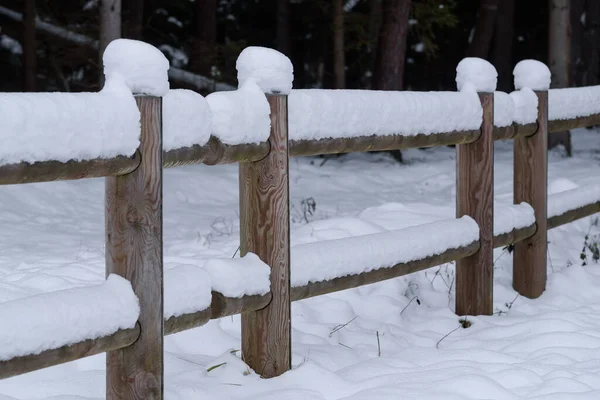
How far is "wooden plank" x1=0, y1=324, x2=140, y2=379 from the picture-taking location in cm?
249

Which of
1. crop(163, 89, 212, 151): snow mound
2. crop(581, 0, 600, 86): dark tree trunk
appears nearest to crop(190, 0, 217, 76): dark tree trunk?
crop(581, 0, 600, 86): dark tree trunk

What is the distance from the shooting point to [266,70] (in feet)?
11.8

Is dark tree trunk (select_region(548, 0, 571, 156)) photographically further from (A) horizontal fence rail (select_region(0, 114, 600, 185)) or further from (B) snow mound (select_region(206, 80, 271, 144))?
(B) snow mound (select_region(206, 80, 271, 144))

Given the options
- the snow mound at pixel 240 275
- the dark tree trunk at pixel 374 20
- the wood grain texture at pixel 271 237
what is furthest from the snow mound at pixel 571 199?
the dark tree trunk at pixel 374 20

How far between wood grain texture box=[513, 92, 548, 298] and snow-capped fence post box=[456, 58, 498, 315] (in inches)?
24.1

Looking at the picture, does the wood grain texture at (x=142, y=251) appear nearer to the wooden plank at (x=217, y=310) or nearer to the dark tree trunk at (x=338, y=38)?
the wooden plank at (x=217, y=310)

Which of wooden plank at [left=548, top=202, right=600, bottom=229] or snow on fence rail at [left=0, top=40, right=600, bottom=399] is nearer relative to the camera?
snow on fence rail at [left=0, top=40, right=600, bottom=399]

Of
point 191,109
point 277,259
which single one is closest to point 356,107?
point 277,259

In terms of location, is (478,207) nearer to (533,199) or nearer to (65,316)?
(533,199)

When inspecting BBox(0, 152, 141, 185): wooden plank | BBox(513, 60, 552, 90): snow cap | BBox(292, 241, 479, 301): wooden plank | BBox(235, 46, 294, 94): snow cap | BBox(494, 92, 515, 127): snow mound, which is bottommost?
BBox(292, 241, 479, 301): wooden plank

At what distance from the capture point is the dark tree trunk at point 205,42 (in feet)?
50.6

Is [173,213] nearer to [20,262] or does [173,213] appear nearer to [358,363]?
[20,262]

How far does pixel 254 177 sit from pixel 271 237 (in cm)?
27

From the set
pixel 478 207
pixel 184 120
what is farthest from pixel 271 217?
pixel 478 207
